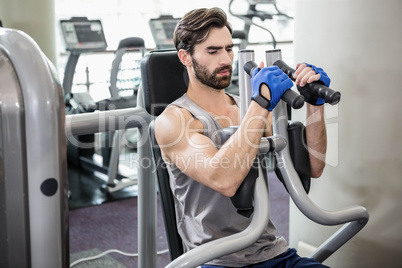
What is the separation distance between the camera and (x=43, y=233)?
1060 millimetres

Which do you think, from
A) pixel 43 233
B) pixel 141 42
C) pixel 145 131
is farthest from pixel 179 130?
pixel 141 42

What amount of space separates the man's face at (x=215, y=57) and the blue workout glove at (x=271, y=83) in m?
0.26

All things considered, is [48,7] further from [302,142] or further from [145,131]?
[302,142]

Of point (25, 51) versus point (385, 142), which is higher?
point (25, 51)

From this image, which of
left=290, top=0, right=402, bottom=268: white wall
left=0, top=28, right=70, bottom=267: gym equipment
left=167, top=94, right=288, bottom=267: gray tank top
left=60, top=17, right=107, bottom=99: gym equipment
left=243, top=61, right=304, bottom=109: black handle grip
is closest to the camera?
left=0, top=28, right=70, bottom=267: gym equipment

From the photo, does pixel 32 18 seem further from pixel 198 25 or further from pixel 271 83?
pixel 271 83

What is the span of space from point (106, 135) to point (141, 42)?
2.81 ft

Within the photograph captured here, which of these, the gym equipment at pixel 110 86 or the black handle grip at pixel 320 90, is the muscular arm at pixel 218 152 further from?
the gym equipment at pixel 110 86

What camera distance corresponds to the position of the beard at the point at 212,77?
174 cm

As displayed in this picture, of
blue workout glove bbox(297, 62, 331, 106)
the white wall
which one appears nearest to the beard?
blue workout glove bbox(297, 62, 331, 106)

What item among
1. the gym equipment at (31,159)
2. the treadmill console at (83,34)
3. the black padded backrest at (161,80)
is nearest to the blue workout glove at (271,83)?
the black padded backrest at (161,80)

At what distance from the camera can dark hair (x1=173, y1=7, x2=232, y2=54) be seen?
1.72m

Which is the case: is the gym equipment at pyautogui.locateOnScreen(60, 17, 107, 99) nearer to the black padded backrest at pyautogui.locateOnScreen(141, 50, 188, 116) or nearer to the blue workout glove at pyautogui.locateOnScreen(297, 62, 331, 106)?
the black padded backrest at pyautogui.locateOnScreen(141, 50, 188, 116)

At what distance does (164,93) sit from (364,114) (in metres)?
0.74
